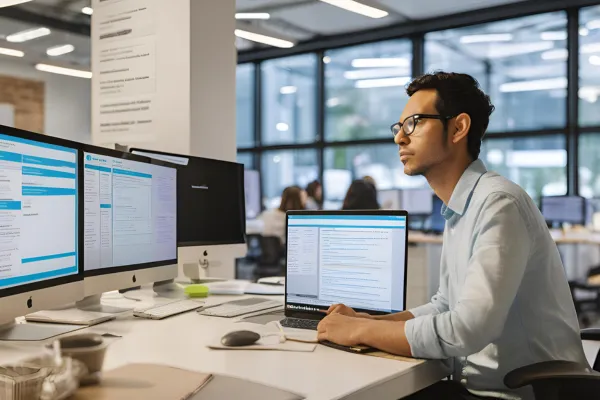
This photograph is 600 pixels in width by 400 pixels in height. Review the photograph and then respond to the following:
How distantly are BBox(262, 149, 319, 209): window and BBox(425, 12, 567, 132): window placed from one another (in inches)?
84.6

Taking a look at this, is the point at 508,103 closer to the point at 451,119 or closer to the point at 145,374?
the point at 451,119

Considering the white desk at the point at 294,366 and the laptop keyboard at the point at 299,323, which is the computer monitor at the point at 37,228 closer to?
the white desk at the point at 294,366

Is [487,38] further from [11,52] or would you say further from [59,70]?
[11,52]

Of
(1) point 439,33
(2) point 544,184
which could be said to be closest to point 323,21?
(1) point 439,33

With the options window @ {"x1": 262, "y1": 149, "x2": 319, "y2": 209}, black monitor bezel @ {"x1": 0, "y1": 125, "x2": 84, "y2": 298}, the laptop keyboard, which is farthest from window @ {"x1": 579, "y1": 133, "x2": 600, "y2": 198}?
black monitor bezel @ {"x1": 0, "y1": 125, "x2": 84, "y2": 298}

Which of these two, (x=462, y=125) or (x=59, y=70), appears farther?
(x=59, y=70)

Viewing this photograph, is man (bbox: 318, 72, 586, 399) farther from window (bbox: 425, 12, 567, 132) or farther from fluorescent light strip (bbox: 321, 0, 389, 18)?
window (bbox: 425, 12, 567, 132)

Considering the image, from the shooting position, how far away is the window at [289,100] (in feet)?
26.8

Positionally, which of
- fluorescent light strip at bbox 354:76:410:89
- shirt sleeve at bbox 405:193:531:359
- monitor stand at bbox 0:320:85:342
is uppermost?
fluorescent light strip at bbox 354:76:410:89

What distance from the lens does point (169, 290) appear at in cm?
243

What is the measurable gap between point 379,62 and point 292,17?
1.34 metres

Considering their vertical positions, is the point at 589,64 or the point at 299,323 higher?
the point at 589,64

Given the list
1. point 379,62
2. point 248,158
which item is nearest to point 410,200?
point 379,62

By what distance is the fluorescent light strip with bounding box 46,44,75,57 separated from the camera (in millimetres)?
7728
